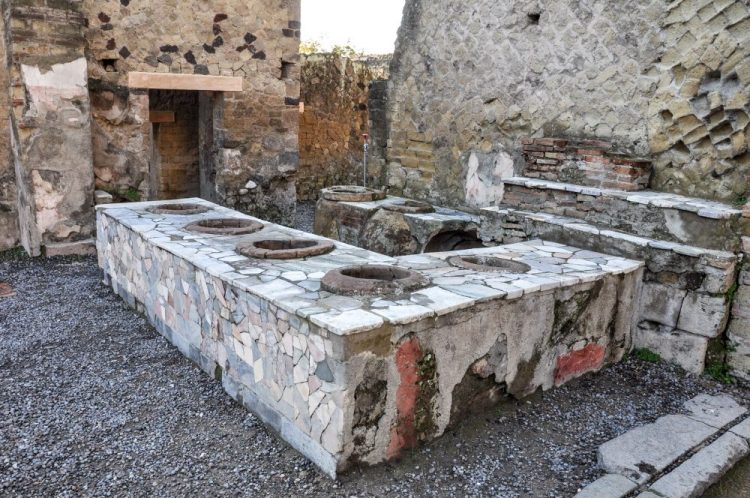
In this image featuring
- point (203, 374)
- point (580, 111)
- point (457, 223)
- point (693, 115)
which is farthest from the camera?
point (457, 223)

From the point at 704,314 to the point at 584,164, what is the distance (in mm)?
1650

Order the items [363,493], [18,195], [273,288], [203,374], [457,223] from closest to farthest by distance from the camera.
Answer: [363,493] < [273,288] < [203,374] < [457,223] < [18,195]

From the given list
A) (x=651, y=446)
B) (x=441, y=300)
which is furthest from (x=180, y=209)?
(x=651, y=446)

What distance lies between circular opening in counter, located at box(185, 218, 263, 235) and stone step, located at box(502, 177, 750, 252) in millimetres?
2202

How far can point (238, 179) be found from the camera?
7.83 m

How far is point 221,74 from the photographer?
7.43 meters

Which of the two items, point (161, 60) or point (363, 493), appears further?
point (161, 60)

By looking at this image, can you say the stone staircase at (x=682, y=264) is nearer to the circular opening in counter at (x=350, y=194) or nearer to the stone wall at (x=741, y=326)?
the stone wall at (x=741, y=326)

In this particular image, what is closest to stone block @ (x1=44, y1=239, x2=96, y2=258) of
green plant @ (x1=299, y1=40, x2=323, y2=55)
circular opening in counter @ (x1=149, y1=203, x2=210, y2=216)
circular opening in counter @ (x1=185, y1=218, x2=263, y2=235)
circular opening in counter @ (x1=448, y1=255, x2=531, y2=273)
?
circular opening in counter @ (x1=149, y1=203, x2=210, y2=216)

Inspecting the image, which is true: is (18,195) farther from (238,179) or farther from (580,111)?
(580,111)

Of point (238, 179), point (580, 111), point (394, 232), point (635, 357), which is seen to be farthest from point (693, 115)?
point (238, 179)

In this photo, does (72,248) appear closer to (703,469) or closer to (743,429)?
(703,469)

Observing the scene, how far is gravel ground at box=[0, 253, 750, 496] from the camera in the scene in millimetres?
2727

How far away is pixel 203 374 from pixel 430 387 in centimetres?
163
